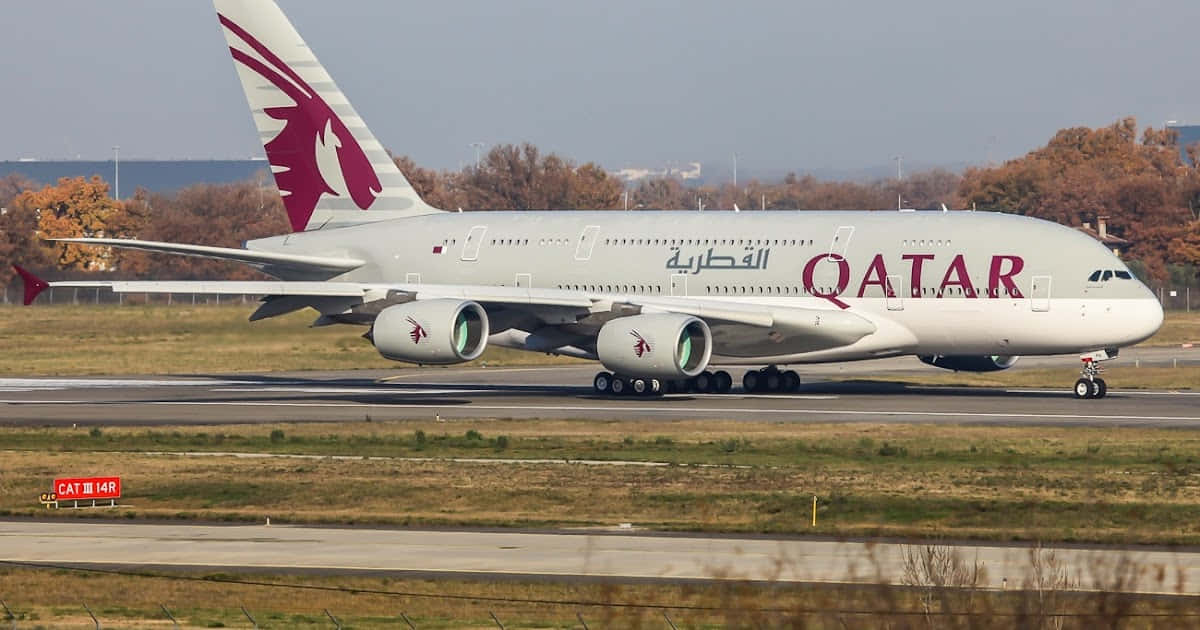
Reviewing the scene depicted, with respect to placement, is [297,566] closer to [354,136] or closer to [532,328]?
[532,328]

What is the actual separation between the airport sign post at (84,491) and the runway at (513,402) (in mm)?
12546

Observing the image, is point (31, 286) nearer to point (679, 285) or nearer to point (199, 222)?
point (679, 285)

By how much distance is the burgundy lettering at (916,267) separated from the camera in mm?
A: 46562

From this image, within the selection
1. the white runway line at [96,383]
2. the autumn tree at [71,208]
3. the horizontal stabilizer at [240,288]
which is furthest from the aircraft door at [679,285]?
the autumn tree at [71,208]

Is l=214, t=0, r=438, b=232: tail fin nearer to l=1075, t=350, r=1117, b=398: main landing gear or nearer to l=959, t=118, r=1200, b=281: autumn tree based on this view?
l=1075, t=350, r=1117, b=398: main landing gear

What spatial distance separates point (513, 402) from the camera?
48094mm

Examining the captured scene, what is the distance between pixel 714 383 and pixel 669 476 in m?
19.2

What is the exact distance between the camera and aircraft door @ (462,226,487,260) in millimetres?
53219

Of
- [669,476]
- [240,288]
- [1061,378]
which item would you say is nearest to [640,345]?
[240,288]

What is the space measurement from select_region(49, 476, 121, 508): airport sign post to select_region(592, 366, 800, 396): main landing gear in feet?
71.3

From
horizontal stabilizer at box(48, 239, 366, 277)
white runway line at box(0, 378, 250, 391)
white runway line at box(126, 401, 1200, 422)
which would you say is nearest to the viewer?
white runway line at box(126, 401, 1200, 422)

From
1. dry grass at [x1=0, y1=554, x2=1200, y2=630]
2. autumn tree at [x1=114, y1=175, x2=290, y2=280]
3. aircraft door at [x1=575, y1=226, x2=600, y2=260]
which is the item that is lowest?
dry grass at [x1=0, y1=554, x2=1200, y2=630]

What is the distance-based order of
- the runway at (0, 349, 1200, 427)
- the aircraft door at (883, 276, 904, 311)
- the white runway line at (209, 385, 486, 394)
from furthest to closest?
the white runway line at (209, 385, 486, 394)
the aircraft door at (883, 276, 904, 311)
the runway at (0, 349, 1200, 427)

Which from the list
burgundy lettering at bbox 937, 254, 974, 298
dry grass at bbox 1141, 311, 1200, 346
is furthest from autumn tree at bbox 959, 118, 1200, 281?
burgundy lettering at bbox 937, 254, 974, 298
